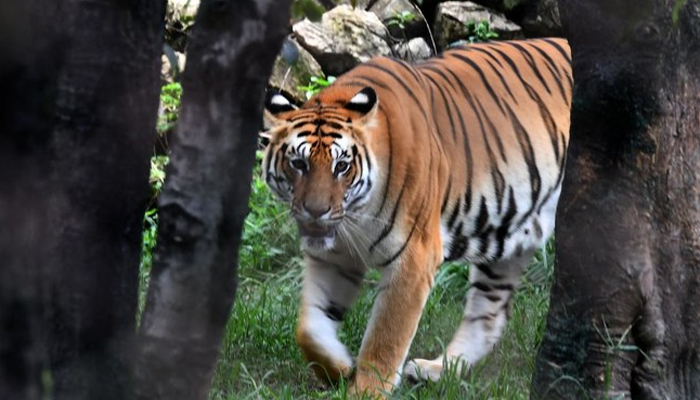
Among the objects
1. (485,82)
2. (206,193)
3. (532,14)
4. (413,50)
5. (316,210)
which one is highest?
(206,193)

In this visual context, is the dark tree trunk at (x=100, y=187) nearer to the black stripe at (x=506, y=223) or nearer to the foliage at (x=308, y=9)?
the foliage at (x=308, y=9)

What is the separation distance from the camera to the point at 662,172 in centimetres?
403

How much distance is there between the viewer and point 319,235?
5219mm

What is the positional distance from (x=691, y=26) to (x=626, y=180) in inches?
21.6

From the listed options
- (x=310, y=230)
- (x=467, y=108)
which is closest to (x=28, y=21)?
(x=310, y=230)

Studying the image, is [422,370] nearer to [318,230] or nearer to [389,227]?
[389,227]

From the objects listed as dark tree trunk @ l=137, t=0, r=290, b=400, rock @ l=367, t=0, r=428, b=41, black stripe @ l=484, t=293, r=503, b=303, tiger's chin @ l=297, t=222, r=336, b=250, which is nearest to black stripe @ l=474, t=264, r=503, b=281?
black stripe @ l=484, t=293, r=503, b=303

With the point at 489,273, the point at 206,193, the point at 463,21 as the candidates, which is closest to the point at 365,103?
the point at 489,273

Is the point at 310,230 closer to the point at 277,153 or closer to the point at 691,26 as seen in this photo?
the point at 277,153

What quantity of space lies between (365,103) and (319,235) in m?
0.64

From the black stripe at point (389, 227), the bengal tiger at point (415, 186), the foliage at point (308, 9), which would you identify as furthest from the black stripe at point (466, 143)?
the foliage at point (308, 9)

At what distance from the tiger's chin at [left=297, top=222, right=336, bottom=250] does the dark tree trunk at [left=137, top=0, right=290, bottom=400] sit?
2.89 meters

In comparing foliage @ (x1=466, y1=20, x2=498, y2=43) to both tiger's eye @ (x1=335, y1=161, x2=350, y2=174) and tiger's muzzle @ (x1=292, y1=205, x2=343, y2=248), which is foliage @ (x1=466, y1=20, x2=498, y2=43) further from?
tiger's muzzle @ (x1=292, y1=205, x2=343, y2=248)

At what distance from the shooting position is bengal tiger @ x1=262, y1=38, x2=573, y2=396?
17.4ft
